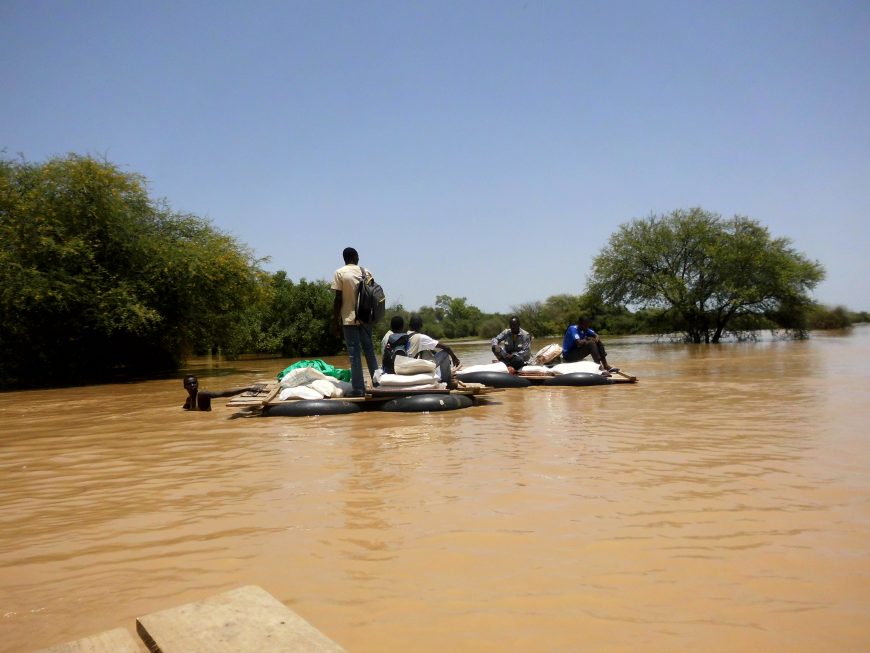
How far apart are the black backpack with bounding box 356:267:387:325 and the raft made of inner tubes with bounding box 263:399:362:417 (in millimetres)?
1277

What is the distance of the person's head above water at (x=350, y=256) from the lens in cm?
904

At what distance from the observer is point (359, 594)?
279cm

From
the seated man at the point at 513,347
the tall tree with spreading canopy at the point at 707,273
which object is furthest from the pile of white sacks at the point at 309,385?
the tall tree with spreading canopy at the point at 707,273

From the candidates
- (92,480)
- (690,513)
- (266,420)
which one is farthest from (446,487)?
(266,420)

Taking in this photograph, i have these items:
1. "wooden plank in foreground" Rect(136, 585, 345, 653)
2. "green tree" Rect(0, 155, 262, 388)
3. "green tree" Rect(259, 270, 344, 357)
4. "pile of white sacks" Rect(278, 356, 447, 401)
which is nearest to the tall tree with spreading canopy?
"green tree" Rect(259, 270, 344, 357)

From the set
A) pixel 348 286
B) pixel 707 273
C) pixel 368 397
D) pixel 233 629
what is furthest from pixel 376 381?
pixel 707 273

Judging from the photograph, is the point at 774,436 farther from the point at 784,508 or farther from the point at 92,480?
the point at 92,480

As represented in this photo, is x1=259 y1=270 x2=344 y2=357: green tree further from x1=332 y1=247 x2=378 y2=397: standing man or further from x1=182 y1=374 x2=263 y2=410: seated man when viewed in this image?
x1=332 y1=247 x2=378 y2=397: standing man

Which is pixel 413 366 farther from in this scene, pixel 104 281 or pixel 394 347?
pixel 104 281

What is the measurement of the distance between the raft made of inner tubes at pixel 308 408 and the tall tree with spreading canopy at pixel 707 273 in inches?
1275

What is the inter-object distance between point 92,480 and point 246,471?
130cm

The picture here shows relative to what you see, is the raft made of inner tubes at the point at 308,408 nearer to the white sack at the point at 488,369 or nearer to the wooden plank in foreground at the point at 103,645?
the white sack at the point at 488,369

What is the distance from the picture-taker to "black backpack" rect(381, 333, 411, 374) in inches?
390

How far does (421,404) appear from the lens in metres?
9.00
